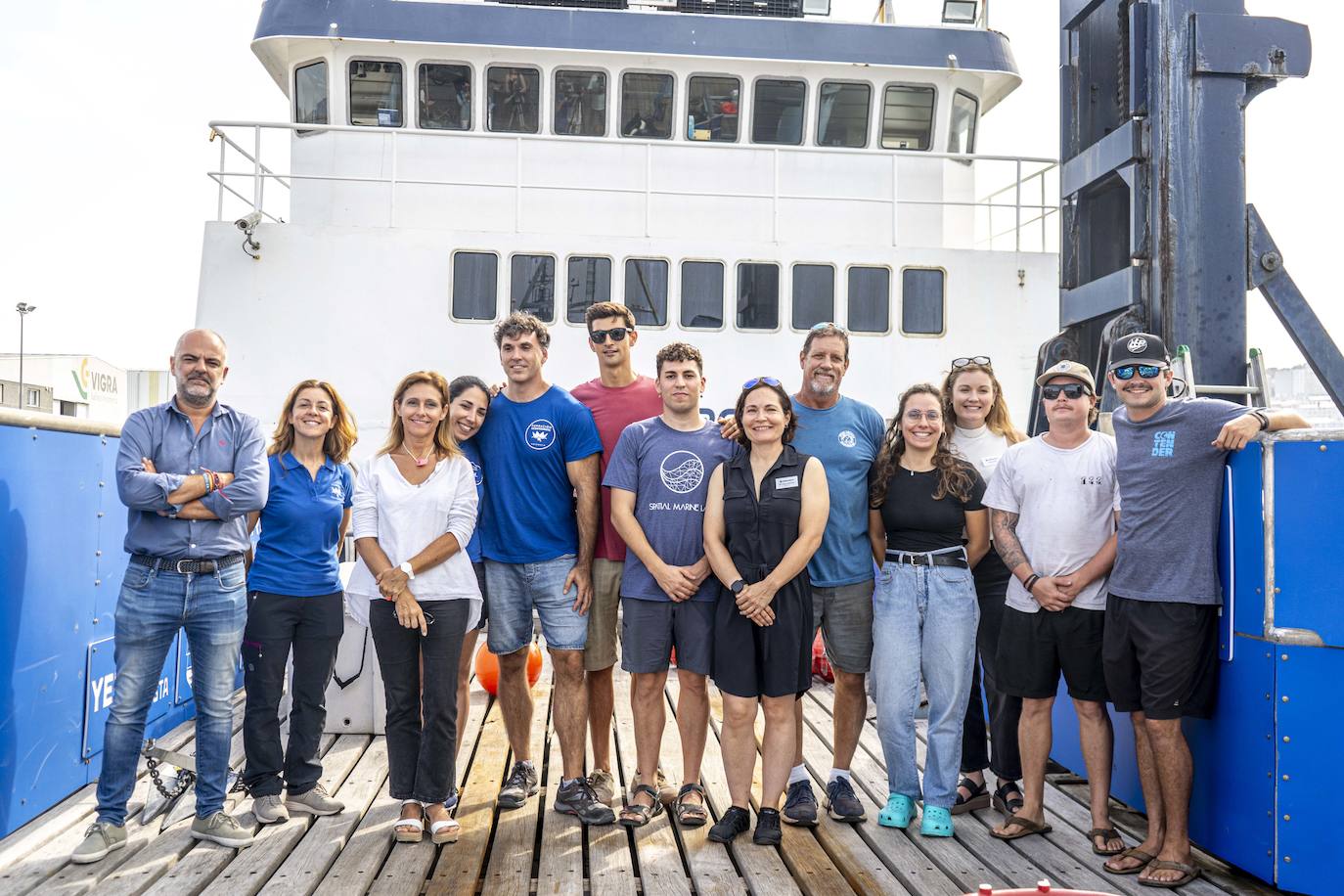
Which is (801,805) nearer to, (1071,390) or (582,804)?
(582,804)

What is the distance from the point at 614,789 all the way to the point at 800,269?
250 inches

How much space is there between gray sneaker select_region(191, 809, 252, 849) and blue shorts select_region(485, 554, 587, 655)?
1209mm

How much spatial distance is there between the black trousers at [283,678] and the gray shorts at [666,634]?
4.35ft

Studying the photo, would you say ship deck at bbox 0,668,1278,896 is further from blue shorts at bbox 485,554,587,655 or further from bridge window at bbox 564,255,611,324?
bridge window at bbox 564,255,611,324

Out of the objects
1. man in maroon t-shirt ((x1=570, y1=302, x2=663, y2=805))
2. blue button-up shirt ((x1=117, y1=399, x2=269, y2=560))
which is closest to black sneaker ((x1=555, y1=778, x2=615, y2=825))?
man in maroon t-shirt ((x1=570, y1=302, x2=663, y2=805))

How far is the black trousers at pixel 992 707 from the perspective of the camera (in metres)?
4.72

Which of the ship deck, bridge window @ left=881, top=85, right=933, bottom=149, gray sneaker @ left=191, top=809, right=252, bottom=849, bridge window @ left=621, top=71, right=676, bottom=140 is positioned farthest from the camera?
bridge window @ left=881, top=85, right=933, bottom=149

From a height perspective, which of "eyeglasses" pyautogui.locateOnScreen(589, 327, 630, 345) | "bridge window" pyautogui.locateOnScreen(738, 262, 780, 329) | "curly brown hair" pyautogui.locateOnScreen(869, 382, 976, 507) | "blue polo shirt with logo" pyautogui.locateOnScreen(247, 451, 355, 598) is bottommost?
"blue polo shirt with logo" pyautogui.locateOnScreen(247, 451, 355, 598)

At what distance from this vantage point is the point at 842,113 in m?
11.1

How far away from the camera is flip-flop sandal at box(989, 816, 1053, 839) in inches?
171

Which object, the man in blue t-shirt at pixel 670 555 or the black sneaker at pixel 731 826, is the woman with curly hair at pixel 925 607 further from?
the man in blue t-shirt at pixel 670 555

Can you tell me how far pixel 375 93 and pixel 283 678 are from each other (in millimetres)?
7739

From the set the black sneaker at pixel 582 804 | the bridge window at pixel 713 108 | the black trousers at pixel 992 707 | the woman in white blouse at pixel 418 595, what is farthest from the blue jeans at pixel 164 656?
the bridge window at pixel 713 108

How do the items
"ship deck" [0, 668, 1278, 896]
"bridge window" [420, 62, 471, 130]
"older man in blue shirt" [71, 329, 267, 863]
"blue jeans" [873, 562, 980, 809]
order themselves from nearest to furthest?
"ship deck" [0, 668, 1278, 896], "older man in blue shirt" [71, 329, 267, 863], "blue jeans" [873, 562, 980, 809], "bridge window" [420, 62, 471, 130]
